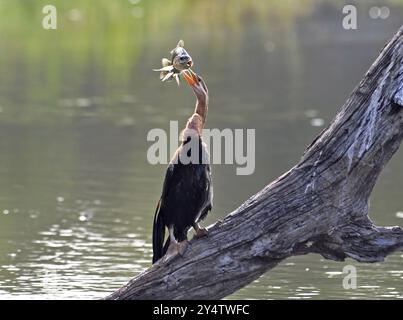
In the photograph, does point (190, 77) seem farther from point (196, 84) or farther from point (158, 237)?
point (158, 237)

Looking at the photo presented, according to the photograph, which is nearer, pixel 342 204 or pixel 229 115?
pixel 342 204

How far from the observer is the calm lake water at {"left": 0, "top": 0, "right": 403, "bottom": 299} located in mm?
8966

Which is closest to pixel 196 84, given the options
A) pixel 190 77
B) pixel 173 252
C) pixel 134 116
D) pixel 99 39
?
pixel 190 77

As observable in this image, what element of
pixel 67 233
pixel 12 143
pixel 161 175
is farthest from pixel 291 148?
pixel 67 233

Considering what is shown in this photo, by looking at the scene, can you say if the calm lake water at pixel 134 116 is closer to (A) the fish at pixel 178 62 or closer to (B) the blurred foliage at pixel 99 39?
(B) the blurred foliage at pixel 99 39

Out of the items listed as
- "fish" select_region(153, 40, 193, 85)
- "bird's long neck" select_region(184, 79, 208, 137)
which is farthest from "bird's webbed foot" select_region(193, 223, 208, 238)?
"fish" select_region(153, 40, 193, 85)

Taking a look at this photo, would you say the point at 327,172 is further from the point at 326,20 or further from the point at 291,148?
the point at 326,20

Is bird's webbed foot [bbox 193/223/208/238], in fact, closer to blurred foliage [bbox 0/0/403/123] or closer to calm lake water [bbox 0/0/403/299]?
calm lake water [bbox 0/0/403/299]

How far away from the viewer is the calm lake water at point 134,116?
29.4 ft

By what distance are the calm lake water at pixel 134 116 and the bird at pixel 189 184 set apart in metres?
1.44

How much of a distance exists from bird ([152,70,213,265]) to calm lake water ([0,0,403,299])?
144 cm

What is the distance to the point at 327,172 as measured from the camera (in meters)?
6.80

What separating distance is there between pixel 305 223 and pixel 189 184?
679 mm

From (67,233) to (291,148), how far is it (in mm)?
4894
